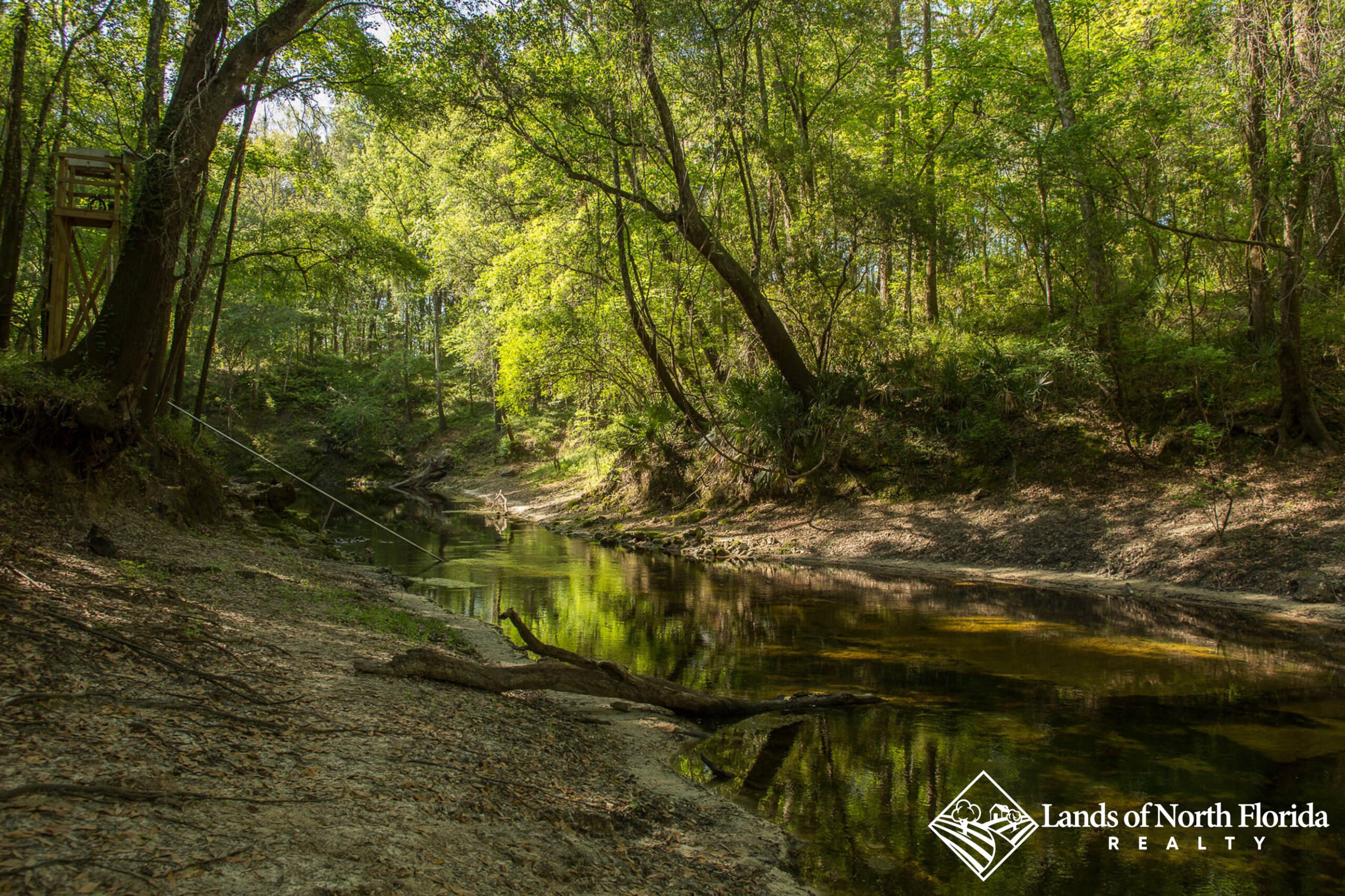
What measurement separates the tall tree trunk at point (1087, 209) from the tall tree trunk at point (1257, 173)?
7.71 ft

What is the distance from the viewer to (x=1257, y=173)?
12039mm

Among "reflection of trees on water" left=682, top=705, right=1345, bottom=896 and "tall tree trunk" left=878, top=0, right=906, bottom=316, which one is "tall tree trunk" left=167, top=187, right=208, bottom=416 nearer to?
"reflection of trees on water" left=682, top=705, right=1345, bottom=896

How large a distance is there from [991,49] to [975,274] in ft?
20.4

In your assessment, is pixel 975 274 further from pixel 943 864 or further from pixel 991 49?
pixel 943 864

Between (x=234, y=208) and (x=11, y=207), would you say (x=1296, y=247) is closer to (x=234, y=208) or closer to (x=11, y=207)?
(x=234, y=208)

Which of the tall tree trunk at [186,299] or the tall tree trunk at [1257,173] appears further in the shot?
the tall tree trunk at [1257,173]

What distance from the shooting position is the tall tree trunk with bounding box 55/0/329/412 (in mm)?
7957

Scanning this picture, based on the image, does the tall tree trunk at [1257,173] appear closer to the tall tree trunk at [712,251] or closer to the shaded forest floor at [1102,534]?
the shaded forest floor at [1102,534]

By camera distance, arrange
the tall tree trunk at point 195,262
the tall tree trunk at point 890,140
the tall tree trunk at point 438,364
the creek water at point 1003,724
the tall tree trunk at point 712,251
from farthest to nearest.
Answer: the tall tree trunk at point 438,364, the tall tree trunk at point 890,140, the tall tree trunk at point 712,251, the tall tree trunk at point 195,262, the creek water at point 1003,724

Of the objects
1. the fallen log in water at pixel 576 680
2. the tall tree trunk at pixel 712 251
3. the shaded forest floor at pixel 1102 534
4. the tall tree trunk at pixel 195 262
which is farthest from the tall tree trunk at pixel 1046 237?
the tall tree trunk at pixel 195 262

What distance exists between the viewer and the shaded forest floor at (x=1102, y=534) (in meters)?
11.1

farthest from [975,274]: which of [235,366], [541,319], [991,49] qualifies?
[235,366]

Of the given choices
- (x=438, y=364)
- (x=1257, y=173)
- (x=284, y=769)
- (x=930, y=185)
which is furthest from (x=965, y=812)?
(x=438, y=364)

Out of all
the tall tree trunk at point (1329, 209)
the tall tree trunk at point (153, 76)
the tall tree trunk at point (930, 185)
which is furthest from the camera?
the tall tree trunk at point (930, 185)
